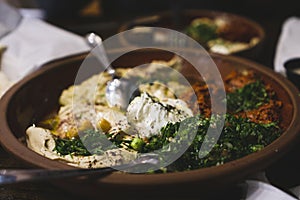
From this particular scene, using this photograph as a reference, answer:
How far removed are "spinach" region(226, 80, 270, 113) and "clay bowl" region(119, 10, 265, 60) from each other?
0.39 metres

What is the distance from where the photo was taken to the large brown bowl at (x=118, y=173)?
0.70 metres

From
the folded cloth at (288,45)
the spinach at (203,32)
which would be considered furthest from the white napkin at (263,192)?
the spinach at (203,32)

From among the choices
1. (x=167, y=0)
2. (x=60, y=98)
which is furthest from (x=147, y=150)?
(x=167, y=0)

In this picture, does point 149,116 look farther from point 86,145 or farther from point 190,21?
point 190,21

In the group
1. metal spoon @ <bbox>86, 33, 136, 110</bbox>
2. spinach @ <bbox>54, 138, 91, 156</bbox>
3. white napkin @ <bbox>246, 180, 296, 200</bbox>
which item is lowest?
white napkin @ <bbox>246, 180, 296, 200</bbox>

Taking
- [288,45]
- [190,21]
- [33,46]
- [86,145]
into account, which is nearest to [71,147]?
[86,145]

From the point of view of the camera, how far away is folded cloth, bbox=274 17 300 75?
1.39m

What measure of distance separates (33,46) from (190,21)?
70 cm

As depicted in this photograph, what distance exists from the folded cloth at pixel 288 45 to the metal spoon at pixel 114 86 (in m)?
0.49

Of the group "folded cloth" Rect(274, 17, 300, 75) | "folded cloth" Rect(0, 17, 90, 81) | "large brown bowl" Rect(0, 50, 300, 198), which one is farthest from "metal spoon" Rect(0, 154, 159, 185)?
"folded cloth" Rect(274, 17, 300, 75)

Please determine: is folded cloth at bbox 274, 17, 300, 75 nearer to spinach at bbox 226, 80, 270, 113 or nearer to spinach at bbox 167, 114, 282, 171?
spinach at bbox 226, 80, 270, 113

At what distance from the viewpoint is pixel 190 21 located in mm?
1840

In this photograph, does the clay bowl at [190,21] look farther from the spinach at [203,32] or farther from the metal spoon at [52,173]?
the metal spoon at [52,173]

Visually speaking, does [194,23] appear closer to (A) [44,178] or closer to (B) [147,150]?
(B) [147,150]
